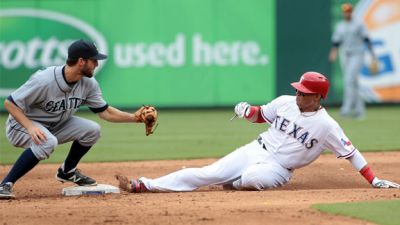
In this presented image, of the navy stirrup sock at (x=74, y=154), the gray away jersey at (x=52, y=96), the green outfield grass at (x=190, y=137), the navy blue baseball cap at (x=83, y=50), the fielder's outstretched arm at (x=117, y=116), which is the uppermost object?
the navy blue baseball cap at (x=83, y=50)

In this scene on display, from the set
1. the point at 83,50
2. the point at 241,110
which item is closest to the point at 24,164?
the point at 83,50

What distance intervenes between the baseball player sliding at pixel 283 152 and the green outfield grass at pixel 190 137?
3.38m

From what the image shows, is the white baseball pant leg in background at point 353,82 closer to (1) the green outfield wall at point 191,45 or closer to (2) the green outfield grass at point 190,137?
(2) the green outfield grass at point 190,137

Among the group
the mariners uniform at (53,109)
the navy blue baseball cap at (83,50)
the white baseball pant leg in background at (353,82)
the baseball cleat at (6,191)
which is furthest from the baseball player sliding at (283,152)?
the white baseball pant leg in background at (353,82)

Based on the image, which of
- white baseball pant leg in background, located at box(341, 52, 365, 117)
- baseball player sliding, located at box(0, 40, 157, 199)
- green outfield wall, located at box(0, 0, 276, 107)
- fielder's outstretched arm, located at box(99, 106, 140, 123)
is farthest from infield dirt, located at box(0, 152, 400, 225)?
green outfield wall, located at box(0, 0, 276, 107)

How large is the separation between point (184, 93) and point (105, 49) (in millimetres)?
1940

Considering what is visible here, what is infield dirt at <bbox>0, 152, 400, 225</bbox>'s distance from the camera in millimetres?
6438

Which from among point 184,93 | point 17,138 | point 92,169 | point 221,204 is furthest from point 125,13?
point 221,204

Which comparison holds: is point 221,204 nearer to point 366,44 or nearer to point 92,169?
point 92,169

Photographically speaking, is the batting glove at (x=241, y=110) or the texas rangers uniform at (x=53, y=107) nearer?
the texas rangers uniform at (x=53, y=107)

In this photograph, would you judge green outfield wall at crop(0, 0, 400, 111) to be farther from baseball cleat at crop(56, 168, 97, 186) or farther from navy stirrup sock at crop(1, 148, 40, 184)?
navy stirrup sock at crop(1, 148, 40, 184)

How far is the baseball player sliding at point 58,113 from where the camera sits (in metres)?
7.85

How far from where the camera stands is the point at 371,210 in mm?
6734

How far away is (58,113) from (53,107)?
0.39 ft
